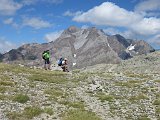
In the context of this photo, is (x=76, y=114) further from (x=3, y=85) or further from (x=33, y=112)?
(x=3, y=85)

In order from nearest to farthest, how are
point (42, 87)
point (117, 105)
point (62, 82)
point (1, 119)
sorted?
1. point (1, 119)
2. point (117, 105)
3. point (42, 87)
4. point (62, 82)

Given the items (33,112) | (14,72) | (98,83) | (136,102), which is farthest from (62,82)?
(33,112)

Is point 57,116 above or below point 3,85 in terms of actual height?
below

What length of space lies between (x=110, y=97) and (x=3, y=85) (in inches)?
451

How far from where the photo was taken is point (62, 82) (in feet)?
150

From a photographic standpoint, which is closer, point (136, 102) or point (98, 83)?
point (136, 102)

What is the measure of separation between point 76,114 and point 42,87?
11.9 m

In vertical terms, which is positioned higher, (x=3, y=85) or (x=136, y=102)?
(x=3, y=85)

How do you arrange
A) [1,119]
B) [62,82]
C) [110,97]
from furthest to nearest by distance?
[62,82]
[110,97]
[1,119]

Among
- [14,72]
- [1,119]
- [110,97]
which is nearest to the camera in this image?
[1,119]

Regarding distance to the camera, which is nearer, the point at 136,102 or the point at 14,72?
the point at 136,102

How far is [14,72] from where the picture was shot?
A: 50531 mm

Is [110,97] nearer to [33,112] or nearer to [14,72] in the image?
[33,112]

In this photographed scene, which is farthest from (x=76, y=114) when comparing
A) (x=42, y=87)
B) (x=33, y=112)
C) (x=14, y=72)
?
(x=14, y=72)
